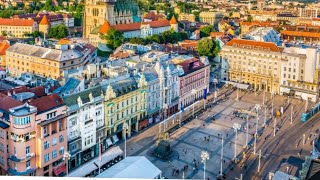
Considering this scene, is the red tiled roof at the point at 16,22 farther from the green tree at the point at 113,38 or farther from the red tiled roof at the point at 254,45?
the red tiled roof at the point at 254,45

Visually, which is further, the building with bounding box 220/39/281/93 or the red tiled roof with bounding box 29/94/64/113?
the building with bounding box 220/39/281/93

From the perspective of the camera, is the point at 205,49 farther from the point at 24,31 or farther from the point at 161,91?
the point at 24,31

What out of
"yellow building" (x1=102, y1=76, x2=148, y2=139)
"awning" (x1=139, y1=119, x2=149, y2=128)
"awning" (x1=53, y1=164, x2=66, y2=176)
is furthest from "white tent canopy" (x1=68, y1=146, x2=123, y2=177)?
"awning" (x1=139, y1=119, x2=149, y2=128)

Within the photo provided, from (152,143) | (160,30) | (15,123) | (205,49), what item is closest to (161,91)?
(152,143)

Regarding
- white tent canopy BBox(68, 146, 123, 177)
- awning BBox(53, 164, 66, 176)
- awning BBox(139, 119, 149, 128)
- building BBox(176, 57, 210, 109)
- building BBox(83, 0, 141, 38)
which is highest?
building BBox(83, 0, 141, 38)

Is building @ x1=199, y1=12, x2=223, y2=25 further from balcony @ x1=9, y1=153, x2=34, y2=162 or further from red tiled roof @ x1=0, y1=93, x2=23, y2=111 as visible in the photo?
balcony @ x1=9, y1=153, x2=34, y2=162

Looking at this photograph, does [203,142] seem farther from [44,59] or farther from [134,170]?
[44,59]
